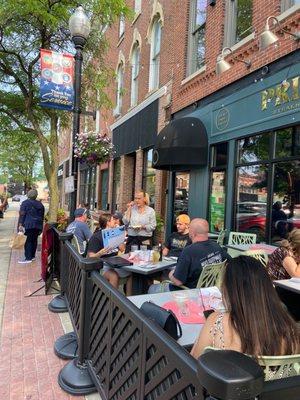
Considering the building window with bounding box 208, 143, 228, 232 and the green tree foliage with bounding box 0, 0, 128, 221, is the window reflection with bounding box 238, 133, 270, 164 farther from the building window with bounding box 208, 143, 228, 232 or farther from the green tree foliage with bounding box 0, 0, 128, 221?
the green tree foliage with bounding box 0, 0, 128, 221

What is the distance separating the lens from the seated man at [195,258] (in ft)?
13.6

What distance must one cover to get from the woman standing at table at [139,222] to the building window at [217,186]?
1.87m

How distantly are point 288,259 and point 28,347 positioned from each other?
3063 mm

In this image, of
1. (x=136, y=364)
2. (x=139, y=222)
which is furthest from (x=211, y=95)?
(x=136, y=364)

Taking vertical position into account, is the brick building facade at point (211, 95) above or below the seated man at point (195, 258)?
above

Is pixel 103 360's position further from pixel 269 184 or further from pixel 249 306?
pixel 269 184

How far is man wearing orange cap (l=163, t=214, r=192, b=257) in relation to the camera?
5.73 m

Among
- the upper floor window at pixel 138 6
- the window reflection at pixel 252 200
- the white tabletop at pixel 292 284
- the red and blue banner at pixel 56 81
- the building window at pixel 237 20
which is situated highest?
the upper floor window at pixel 138 6

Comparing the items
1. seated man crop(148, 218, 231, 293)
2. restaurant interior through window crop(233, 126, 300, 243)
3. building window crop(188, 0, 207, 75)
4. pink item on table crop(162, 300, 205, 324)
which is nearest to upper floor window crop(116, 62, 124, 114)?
building window crop(188, 0, 207, 75)

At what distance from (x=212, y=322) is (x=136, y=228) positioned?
217 inches

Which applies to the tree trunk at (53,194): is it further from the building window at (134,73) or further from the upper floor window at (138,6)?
the upper floor window at (138,6)

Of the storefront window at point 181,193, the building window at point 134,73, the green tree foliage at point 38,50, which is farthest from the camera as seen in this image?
the building window at point 134,73

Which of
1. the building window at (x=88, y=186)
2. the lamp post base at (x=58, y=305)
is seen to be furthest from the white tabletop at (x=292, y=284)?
the building window at (x=88, y=186)

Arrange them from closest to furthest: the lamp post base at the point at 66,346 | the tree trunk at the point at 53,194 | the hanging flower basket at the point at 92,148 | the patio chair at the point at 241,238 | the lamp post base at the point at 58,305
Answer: the lamp post base at the point at 66,346 < the lamp post base at the point at 58,305 < the patio chair at the point at 241,238 < the hanging flower basket at the point at 92,148 < the tree trunk at the point at 53,194
